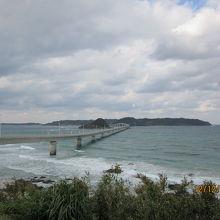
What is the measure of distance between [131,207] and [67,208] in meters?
2.11

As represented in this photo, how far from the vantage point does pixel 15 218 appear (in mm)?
7230

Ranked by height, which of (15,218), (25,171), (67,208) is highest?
(67,208)

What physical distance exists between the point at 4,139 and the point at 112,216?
26.5 m


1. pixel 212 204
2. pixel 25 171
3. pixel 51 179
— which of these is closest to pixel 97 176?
pixel 51 179

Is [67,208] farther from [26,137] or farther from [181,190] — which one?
[26,137]

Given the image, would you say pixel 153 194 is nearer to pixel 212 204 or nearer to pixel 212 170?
pixel 212 204

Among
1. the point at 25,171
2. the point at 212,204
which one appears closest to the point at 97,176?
the point at 25,171

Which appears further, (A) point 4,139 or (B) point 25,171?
(A) point 4,139

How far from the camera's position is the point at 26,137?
105 feet

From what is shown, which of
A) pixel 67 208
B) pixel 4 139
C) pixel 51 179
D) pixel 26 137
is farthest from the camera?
pixel 26 137

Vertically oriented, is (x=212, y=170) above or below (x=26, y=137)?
below

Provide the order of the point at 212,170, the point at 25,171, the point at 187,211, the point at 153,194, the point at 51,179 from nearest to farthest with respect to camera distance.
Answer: the point at 187,211
the point at 153,194
the point at 51,179
the point at 25,171
the point at 212,170

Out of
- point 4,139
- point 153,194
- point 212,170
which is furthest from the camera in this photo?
point 4,139

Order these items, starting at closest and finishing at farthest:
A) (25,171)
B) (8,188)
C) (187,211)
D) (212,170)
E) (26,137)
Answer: (187,211) → (8,188) → (25,171) → (212,170) → (26,137)
